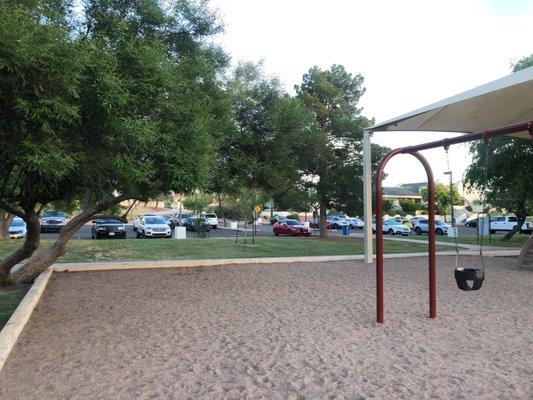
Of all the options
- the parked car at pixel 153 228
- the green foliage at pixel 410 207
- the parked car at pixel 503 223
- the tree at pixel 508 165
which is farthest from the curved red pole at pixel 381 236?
the green foliage at pixel 410 207

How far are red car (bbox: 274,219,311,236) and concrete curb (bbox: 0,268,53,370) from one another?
26.5 meters

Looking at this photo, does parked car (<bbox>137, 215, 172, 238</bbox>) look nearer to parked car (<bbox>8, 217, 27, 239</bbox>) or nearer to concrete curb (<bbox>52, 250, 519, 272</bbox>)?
parked car (<bbox>8, 217, 27, 239</bbox>)

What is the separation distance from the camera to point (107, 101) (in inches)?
201

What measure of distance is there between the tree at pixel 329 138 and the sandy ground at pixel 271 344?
15206mm

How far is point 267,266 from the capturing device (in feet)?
47.8

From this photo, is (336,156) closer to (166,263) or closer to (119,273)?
(166,263)

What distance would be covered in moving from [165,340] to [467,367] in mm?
3599

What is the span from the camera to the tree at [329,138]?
83.9ft

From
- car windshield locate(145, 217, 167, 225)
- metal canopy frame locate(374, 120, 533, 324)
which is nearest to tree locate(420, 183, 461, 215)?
car windshield locate(145, 217, 167, 225)

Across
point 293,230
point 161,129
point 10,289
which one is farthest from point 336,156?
point 161,129

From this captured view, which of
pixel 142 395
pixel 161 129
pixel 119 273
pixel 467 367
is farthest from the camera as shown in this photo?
pixel 119 273

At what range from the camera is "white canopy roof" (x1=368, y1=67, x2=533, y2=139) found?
1033 cm

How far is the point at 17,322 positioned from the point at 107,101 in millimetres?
3647

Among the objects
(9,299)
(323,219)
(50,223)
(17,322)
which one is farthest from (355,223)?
(17,322)
